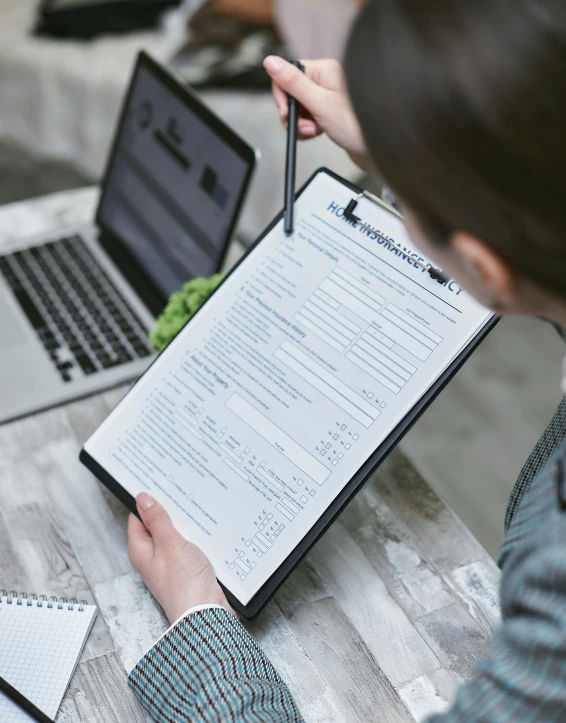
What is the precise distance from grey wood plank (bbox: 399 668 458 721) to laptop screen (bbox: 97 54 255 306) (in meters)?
0.53

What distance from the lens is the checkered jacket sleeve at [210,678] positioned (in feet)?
1.95

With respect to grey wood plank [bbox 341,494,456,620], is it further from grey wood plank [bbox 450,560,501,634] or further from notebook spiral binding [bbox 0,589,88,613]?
notebook spiral binding [bbox 0,589,88,613]

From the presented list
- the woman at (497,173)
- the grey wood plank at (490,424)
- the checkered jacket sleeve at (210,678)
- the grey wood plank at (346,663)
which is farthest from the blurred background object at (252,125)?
the woman at (497,173)

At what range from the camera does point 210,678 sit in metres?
0.61

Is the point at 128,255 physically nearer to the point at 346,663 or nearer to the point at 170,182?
the point at 170,182

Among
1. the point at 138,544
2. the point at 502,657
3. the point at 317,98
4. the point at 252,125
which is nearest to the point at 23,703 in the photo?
the point at 138,544

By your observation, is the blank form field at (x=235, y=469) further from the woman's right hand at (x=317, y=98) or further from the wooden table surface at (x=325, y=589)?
the woman's right hand at (x=317, y=98)

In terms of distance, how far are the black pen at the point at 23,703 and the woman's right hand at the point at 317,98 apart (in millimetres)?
572

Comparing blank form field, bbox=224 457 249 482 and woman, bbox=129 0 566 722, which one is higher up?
woman, bbox=129 0 566 722

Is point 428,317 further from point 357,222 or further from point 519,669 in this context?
point 519,669

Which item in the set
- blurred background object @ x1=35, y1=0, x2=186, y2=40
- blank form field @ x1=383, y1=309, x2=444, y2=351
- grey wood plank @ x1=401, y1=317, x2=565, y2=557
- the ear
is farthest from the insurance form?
blurred background object @ x1=35, y1=0, x2=186, y2=40

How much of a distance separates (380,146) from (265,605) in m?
0.43

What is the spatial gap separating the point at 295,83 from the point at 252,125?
3.91 feet

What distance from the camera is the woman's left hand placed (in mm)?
676
